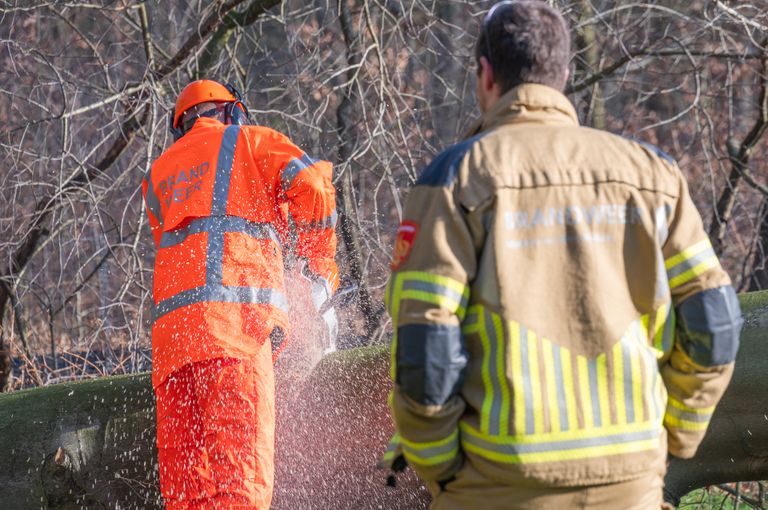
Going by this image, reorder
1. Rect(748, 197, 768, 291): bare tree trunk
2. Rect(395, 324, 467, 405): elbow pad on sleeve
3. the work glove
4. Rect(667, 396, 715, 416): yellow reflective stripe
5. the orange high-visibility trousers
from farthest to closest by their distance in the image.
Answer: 1. Rect(748, 197, 768, 291): bare tree trunk
2. the work glove
3. the orange high-visibility trousers
4. Rect(667, 396, 715, 416): yellow reflective stripe
5. Rect(395, 324, 467, 405): elbow pad on sleeve

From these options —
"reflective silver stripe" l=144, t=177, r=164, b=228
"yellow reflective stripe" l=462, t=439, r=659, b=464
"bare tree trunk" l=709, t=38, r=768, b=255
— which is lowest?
"yellow reflective stripe" l=462, t=439, r=659, b=464

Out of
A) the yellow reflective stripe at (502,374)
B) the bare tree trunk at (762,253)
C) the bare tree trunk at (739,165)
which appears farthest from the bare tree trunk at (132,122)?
the yellow reflective stripe at (502,374)

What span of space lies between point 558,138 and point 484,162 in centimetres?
18

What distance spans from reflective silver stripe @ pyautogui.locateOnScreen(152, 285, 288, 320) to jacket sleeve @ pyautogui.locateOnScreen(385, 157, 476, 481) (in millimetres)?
1679

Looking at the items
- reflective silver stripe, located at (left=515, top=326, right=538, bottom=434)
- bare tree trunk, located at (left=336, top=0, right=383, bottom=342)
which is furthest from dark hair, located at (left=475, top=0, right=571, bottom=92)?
bare tree trunk, located at (left=336, top=0, right=383, bottom=342)

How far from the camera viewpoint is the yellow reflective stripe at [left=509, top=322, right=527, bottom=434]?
6.02 ft

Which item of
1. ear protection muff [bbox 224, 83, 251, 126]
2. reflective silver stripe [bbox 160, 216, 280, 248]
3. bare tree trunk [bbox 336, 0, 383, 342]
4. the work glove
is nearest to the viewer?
reflective silver stripe [bbox 160, 216, 280, 248]

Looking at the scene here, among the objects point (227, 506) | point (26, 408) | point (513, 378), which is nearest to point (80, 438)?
point (26, 408)

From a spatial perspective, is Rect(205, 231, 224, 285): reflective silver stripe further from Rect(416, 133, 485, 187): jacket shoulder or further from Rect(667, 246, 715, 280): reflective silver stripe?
Rect(667, 246, 715, 280): reflective silver stripe

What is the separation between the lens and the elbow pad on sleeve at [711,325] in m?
1.93

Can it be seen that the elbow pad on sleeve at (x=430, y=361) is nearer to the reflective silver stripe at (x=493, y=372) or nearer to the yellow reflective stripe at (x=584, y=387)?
the reflective silver stripe at (x=493, y=372)

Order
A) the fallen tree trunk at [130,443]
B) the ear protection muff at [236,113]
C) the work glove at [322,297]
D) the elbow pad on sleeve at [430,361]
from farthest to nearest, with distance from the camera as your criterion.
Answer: the ear protection muff at [236,113]
the work glove at [322,297]
the fallen tree trunk at [130,443]
the elbow pad on sleeve at [430,361]

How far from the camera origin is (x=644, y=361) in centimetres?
192

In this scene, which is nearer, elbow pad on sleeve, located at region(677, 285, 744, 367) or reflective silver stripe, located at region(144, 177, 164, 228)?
elbow pad on sleeve, located at region(677, 285, 744, 367)
